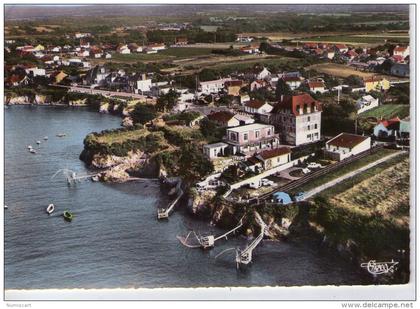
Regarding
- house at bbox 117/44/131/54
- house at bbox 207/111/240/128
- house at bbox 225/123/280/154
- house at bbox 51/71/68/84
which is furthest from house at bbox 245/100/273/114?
house at bbox 51/71/68/84

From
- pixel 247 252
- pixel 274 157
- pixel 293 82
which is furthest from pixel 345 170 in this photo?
pixel 293 82

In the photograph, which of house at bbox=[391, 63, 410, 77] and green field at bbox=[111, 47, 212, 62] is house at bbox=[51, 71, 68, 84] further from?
house at bbox=[391, 63, 410, 77]

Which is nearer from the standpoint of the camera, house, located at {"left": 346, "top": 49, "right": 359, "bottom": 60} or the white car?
the white car

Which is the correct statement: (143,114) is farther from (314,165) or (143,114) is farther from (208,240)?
(208,240)

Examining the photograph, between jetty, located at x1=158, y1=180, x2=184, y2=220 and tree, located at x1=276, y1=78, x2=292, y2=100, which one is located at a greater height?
tree, located at x1=276, y1=78, x2=292, y2=100

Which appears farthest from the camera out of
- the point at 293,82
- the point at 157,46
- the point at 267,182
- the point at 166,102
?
the point at 157,46

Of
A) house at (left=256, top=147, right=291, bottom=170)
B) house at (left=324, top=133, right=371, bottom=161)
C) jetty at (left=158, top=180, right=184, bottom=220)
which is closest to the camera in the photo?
jetty at (left=158, top=180, right=184, bottom=220)
